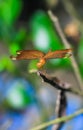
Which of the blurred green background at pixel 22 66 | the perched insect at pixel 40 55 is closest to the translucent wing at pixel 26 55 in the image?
the perched insect at pixel 40 55

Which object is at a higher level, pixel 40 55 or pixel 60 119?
pixel 40 55

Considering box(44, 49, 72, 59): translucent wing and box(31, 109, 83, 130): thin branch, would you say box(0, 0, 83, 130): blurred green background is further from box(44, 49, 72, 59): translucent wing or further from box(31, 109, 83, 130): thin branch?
box(44, 49, 72, 59): translucent wing

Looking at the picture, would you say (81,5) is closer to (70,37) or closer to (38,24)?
(70,37)

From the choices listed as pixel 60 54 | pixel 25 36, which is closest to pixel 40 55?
pixel 60 54

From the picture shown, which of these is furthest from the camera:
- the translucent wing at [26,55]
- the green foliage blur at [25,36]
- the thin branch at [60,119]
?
the green foliage blur at [25,36]

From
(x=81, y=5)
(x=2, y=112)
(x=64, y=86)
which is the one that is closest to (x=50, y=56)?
(x=64, y=86)

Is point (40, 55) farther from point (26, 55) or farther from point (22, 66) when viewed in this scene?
point (22, 66)

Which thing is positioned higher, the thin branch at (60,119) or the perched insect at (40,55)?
the perched insect at (40,55)

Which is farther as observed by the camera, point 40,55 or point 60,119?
point 60,119

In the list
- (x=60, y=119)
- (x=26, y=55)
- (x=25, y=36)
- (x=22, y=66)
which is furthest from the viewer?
(x=22, y=66)

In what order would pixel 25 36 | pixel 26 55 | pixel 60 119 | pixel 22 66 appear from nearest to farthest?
1. pixel 26 55
2. pixel 60 119
3. pixel 25 36
4. pixel 22 66

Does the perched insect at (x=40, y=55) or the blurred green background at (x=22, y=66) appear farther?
the blurred green background at (x=22, y=66)

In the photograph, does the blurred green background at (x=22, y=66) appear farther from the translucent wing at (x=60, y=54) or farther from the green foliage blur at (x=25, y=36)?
the translucent wing at (x=60, y=54)
